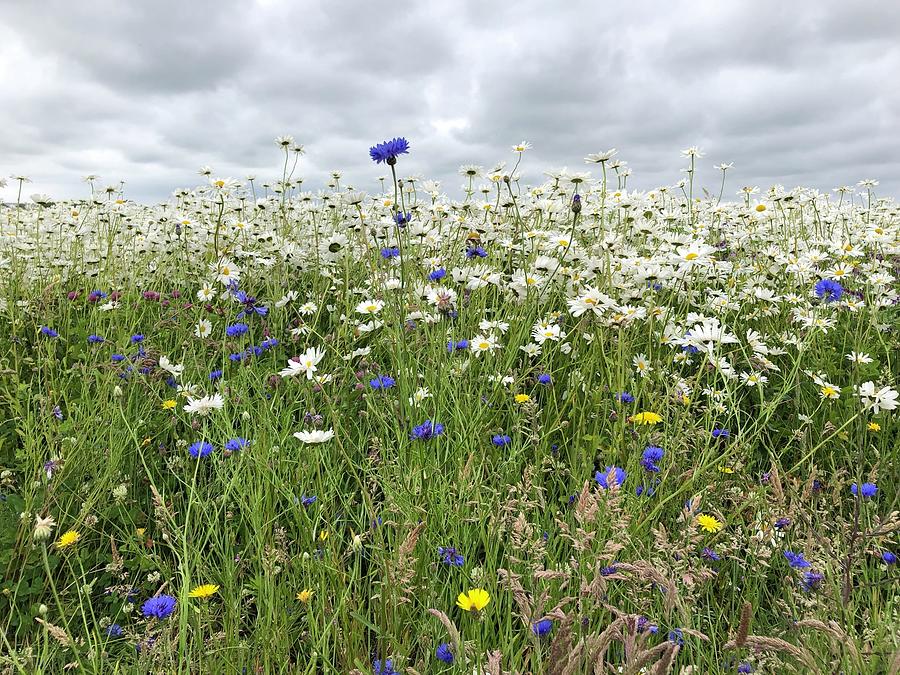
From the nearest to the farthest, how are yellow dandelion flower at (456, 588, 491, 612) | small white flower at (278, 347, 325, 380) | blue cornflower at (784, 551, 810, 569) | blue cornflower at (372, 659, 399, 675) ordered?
yellow dandelion flower at (456, 588, 491, 612) → blue cornflower at (372, 659, 399, 675) → blue cornflower at (784, 551, 810, 569) → small white flower at (278, 347, 325, 380)

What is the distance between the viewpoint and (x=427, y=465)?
1.94 m

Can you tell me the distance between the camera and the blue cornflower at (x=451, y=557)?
5.24ft

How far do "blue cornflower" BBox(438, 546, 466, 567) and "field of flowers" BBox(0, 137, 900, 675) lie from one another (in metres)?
0.01

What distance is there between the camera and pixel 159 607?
140cm

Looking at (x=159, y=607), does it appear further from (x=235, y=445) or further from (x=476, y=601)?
(x=476, y=601)

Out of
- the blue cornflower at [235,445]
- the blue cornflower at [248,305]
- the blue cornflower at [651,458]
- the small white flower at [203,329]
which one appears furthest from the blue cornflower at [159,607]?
the small white flower at [203,329]

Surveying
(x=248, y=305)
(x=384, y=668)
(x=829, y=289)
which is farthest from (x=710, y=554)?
(x=248, y=305)

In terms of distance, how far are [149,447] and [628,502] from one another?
2.04 metres

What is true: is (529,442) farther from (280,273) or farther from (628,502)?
(280,273)

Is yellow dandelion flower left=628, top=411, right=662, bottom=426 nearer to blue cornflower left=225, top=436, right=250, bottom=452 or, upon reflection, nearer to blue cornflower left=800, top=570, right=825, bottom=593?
blue cornflower left=800, top=570, right=825, bottom=593

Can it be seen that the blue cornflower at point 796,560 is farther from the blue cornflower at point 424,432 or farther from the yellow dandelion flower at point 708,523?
the blue cornflower at point 424,432

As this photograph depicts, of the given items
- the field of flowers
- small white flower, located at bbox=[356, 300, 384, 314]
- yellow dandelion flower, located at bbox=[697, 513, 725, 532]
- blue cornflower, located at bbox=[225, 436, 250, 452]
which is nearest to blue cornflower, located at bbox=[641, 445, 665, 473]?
the field of flowers

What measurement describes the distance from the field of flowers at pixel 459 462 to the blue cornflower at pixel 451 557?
0.04ft

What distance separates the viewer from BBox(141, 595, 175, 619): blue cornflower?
1.38 metres
